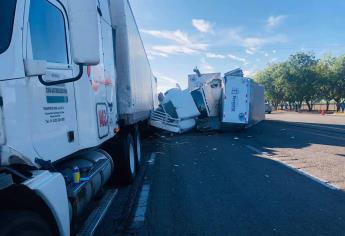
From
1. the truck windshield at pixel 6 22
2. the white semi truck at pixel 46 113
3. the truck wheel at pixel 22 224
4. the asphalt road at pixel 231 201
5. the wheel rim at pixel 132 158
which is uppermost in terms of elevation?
the truck windshield at pixel 6 22

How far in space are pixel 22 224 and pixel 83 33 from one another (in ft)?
4.75

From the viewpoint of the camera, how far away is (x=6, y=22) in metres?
2.67

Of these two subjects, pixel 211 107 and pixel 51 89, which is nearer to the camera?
pixel 51 89

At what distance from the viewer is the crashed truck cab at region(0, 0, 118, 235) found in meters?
2.56

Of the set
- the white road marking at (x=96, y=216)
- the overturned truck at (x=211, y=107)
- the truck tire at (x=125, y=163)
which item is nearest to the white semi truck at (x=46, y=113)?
the white road marking at (x=96, y=216)

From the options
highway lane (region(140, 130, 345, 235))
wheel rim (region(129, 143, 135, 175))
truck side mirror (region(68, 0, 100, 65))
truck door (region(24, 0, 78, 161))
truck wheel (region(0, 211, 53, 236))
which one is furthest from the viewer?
wheel rim (region(129, 143, 135, 175))

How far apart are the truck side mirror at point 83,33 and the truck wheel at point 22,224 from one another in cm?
119

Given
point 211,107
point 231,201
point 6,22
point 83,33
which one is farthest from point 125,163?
point 211,107

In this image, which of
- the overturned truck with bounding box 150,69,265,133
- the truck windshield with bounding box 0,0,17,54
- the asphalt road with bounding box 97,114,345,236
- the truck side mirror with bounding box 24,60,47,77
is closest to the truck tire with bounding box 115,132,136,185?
the asphalt road with bounding box 97,114,345,236

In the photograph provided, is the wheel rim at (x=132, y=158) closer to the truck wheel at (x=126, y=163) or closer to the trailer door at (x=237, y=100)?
the truck wheel at (x=126, y=163)

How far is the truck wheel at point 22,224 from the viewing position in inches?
88.7

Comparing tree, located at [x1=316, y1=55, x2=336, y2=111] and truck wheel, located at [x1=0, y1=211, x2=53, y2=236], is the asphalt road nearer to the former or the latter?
truck wheel, located at [x1=0, y1=211, x2=53, y2=236]

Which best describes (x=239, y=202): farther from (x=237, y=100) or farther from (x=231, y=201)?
(x=237, y=100)

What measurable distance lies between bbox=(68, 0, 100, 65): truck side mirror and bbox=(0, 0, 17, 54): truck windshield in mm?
439
